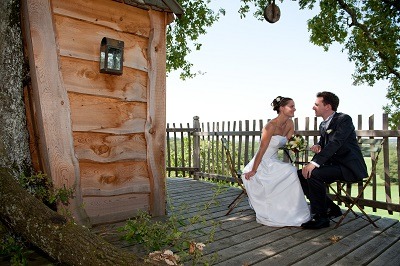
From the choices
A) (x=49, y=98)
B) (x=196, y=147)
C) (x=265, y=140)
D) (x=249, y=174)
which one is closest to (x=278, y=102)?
(x=265, y=140)

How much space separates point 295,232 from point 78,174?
278cm

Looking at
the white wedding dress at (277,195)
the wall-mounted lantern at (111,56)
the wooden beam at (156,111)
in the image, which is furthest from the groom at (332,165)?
the wall-mounted lantern at (111,56)

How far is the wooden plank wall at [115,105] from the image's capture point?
376 cm

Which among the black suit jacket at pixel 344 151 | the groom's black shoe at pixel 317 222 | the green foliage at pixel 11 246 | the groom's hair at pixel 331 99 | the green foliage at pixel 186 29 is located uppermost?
the green foliage at pixel 186 29

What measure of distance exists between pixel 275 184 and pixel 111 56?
282cm

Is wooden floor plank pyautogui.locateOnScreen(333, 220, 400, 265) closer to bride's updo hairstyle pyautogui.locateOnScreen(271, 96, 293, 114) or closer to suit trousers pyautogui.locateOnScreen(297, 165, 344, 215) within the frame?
suit trousers pyautogui.locateOnScreen(297, 165, 344, 215)

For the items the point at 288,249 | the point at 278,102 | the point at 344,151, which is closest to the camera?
the point at 288,249

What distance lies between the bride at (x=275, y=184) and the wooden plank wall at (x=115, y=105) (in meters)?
1.40

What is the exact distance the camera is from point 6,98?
3193 millimetres

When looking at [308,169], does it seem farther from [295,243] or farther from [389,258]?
[389,258]

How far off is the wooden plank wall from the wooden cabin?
12 millimetres

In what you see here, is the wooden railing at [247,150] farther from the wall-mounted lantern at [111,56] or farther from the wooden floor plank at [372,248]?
the wall-mounted lantern at [111,56]

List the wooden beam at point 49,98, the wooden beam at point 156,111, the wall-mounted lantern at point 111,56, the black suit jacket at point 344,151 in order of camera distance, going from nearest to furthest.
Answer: the wooden beam at point 49,98
the wall-mounted lantern at point 111,56
the black suit jacket at point 344,151
the wooden beam at point 156,111

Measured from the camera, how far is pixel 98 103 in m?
3.97
